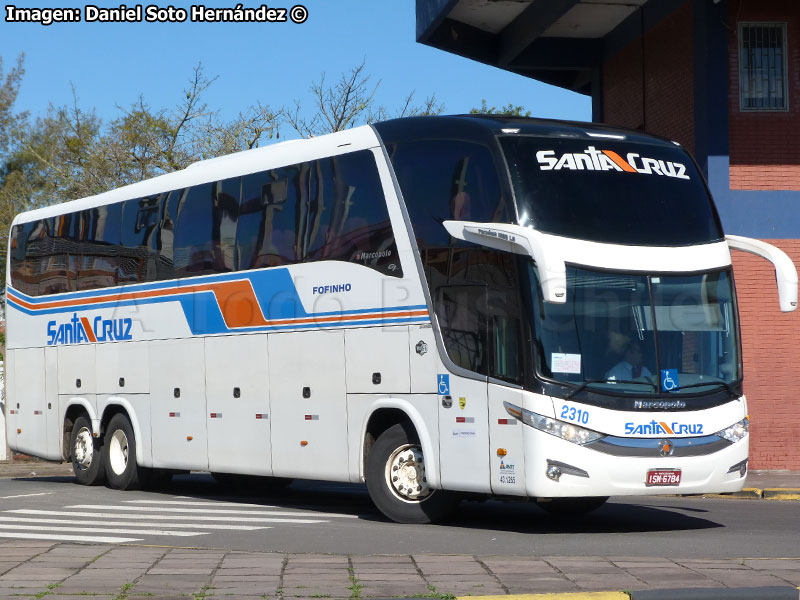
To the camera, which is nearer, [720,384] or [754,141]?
[720,384]

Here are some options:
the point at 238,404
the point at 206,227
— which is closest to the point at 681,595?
the point at 238,404

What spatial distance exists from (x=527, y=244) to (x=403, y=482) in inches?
125

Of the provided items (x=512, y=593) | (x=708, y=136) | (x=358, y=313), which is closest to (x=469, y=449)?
(x=358, y=313)

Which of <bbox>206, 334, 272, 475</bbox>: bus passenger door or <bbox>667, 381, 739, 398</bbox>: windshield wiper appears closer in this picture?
<bbox>667, 381, 739, 398</bbox>: windshield wiper

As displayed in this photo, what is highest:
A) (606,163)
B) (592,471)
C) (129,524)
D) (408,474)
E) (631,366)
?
(606,163)

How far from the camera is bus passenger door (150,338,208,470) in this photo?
684 inches

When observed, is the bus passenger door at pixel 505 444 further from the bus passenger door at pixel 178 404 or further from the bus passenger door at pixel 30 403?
the bus passenger door at pixel 30 403

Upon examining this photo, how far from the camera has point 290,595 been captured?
8.54 meters

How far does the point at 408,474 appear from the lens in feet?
45.8

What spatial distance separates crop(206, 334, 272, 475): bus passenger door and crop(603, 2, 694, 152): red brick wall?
917cm

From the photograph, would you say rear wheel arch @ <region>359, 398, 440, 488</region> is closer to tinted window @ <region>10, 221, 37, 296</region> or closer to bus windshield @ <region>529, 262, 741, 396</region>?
bus windshield @ <region>529, 262, 741, 396</region>

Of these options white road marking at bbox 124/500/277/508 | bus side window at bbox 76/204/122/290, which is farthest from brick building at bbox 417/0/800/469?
white road marking at bbox 124/500/277/508

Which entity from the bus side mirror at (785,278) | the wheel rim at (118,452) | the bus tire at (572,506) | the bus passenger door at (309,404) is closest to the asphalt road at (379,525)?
the bus tire at (572,506)

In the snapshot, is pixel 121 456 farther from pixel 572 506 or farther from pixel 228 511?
pixel 572 506
